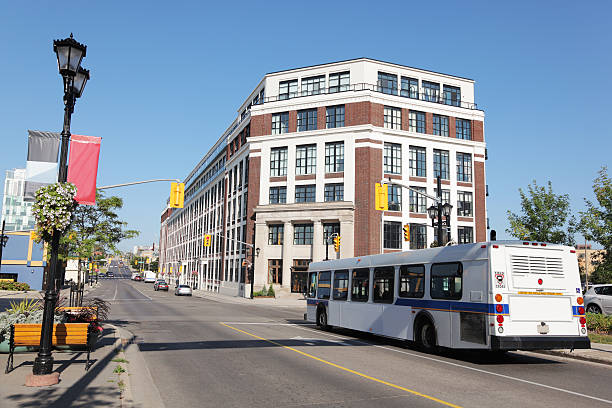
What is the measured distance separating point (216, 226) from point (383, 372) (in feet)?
231

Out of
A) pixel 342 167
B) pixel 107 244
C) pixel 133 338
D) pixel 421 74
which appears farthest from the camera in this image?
pixel 421 74

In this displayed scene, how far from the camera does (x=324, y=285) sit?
2125 centimetres

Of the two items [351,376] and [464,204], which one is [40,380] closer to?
[351,376]

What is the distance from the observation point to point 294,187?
2195 inches

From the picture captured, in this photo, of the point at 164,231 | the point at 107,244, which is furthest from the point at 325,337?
the point at 164,231

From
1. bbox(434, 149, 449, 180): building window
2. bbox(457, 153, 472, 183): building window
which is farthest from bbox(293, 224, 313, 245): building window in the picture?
bbox(457, 153, 472, 183): building window

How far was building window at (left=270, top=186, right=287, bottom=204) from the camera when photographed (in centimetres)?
5638

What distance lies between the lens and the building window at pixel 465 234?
55812 millimetres

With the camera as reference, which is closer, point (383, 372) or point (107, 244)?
point (383, 372)

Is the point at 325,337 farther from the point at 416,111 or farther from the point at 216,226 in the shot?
the point at 216,226

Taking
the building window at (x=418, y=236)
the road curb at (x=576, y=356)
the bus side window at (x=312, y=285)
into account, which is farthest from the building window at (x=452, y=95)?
the road curb at (x=576, y=356)

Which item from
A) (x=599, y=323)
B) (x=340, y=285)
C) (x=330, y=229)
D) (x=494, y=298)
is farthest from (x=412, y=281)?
(x=330, y=229)

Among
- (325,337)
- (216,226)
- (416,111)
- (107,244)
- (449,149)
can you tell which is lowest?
(325,337)

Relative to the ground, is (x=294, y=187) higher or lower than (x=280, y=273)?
higher
